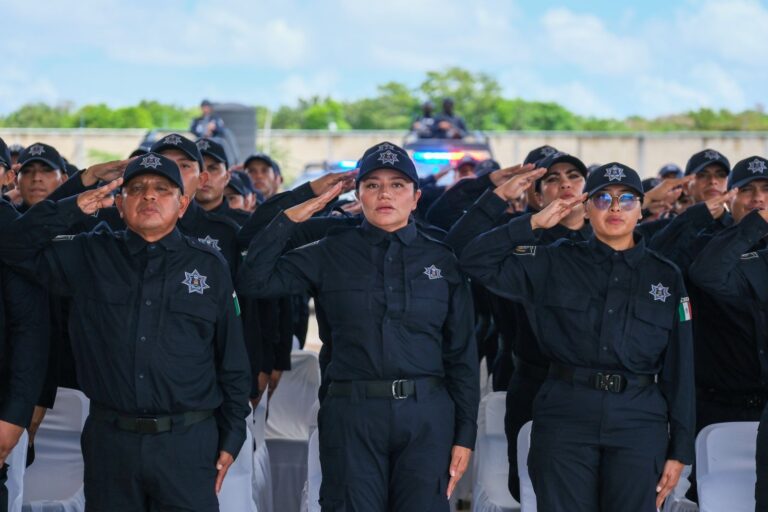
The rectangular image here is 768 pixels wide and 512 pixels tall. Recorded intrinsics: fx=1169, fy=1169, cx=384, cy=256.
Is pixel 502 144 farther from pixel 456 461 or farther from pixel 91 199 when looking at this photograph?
pixel 91 199

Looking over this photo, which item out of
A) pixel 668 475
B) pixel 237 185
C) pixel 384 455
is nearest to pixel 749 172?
pixel 668 475

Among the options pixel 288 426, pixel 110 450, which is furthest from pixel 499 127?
pixel 110 450

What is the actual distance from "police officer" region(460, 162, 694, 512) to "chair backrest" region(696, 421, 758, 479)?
202mm

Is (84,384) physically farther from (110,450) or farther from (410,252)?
(410,252)

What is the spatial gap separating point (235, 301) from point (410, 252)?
757 millimetres

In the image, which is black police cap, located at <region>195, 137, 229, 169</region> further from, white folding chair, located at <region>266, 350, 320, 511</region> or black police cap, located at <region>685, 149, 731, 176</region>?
black police cap, located at <region>685, 149, 731, 176</region>

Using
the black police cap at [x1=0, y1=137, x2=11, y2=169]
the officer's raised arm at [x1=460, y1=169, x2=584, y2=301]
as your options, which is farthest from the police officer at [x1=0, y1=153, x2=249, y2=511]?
the officer's raised arm at [x1=460, y1=169, x2=584, y2=301]

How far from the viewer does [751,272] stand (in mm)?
5246

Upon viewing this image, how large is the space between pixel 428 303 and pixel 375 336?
27 cm

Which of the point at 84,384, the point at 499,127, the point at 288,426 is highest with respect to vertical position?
the point at 499,127

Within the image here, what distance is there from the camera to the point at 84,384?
454 centimetres

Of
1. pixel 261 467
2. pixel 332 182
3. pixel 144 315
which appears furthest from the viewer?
pixel 261 467

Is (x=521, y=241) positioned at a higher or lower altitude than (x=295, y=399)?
higher

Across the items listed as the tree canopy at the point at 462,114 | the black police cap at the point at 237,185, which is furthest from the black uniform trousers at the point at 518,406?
the tree canopy at the point at 462,114
